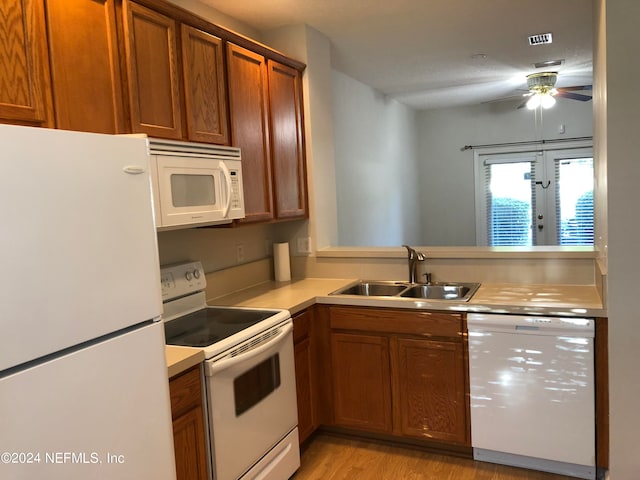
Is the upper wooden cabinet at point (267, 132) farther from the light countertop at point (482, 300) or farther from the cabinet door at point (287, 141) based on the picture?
the light countertop at point (482, 300)

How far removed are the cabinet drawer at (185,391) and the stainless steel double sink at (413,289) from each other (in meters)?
1.17

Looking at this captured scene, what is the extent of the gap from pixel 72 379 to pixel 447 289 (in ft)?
7.40

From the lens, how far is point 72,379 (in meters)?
1.20

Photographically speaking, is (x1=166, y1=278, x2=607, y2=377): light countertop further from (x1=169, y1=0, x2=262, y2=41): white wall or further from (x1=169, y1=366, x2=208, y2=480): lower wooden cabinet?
(x1=169, y1=0, x2=262, y2=41): white wall

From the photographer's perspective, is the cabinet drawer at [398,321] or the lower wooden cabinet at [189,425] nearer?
the lower wooden cabinet at [189,425]

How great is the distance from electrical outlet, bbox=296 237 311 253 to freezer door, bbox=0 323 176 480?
1.97 meters

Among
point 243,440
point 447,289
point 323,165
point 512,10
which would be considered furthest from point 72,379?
point 512,10

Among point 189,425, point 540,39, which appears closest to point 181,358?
point 189,425

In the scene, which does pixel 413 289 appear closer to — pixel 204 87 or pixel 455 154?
pixel 204 87

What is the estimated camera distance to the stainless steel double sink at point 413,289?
2980 millimetres

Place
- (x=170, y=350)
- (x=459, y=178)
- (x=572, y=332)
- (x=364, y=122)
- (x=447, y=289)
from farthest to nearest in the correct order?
(x=459, y=178)
(x=364, y=122)
(x=447, y=289)
(x=572, y=332)
(x=170, y=350)

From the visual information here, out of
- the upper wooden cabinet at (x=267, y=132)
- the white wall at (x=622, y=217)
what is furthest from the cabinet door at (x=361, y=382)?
A: the white wall at (x=622, y=217)

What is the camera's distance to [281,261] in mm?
3330

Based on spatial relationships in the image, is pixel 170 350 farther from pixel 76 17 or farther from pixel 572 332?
pixel 572 332
